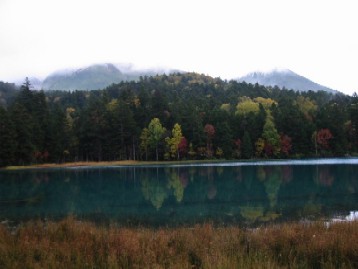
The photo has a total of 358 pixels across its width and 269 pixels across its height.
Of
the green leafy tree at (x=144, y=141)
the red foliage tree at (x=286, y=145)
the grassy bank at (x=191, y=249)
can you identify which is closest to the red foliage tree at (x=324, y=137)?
the red foliage tree at (x=286, y=145)

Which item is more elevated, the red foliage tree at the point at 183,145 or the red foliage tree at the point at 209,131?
the red foliage tree at the point at 209,131

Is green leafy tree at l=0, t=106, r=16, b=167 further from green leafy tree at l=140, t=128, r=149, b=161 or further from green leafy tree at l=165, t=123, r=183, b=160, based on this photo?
green leafy tree at l=165, t=123, r=183, b=160

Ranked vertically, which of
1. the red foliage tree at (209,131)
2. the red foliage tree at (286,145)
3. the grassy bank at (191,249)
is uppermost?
the red foliage tree at (209,131)

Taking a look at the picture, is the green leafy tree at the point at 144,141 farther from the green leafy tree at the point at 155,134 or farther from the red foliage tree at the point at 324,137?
the red foliage tree at the point at 324,137

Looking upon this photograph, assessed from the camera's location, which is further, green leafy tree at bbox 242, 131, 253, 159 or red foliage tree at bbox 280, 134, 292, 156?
red foliage tree at bbox 280, 134, 292, 156

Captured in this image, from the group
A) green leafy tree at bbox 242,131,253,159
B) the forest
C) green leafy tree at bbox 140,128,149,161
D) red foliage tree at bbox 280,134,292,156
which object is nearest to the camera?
the forest

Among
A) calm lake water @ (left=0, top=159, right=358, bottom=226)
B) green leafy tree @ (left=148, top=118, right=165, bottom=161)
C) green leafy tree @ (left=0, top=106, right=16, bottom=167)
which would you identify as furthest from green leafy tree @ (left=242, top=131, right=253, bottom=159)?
calm lake water @ (left=0, top=159, right=358, bottom=226)

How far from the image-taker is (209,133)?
107m

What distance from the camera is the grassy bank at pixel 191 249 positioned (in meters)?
9.95

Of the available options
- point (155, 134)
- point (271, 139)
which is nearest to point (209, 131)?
point (155, 134)

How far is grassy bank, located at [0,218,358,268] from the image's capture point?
9945 millimetres

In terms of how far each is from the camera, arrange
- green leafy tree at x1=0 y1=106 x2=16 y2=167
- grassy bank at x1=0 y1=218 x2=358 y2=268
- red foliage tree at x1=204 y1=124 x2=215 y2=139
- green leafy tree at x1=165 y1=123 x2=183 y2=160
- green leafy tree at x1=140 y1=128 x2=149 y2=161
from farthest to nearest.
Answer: red foliage tree at x1=204 y1=124 x2=215 y2=139, green leafy tree at x1=140 y1=128 x2=149 y2=161, green leafy tree at x1=165 y1=123 x2=183 y2=160, green leafy tree at x1=0 y1=106 x2=16 y2=167, grassy bank at x1=0 y1=218 x2=358 y2=268

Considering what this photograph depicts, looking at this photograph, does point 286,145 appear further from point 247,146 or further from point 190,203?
point 190,203

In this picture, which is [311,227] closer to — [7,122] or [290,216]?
[290,216]
